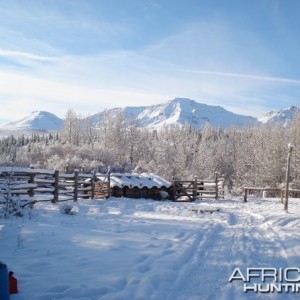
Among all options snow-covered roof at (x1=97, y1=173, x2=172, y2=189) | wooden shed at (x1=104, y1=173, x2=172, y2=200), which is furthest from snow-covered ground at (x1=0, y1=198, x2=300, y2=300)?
wooden shed at (x1=104, y1=173, x2=172, y2=200)

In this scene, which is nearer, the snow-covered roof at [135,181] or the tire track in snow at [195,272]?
the tire track in snow at [195,272]

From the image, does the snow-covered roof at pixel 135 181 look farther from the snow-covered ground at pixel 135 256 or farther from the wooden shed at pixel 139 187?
the snow-covered ground at pixel 135 256

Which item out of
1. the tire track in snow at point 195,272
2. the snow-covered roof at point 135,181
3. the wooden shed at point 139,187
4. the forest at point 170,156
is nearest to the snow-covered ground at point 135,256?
the tire track in snow at point 195,272

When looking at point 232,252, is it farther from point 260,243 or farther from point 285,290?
point 285,290

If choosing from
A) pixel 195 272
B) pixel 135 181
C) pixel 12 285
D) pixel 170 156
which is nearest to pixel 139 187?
pixel 135 181

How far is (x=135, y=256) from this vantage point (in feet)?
23.9

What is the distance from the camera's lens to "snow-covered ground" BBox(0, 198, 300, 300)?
5.40 metres

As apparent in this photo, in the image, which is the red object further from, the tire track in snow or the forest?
the forest

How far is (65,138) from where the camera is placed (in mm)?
78500

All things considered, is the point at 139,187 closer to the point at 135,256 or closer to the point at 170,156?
the point at 135,256

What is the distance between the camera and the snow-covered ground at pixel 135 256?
5398 mm

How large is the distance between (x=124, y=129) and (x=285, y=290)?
2712 inches

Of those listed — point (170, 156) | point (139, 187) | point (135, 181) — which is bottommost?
point (139, 187)

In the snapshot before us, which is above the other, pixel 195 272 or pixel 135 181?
pixel 135 181
